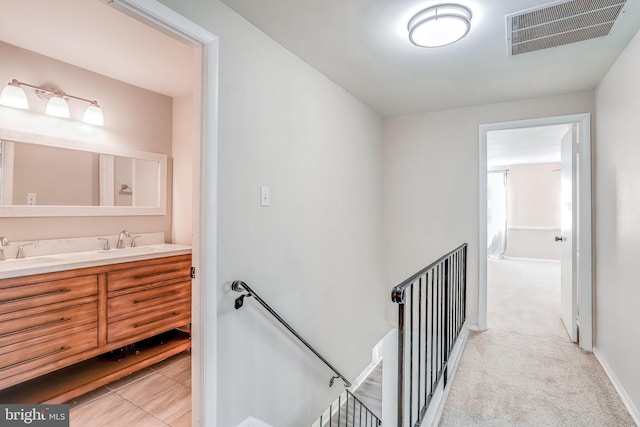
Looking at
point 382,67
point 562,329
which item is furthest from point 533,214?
point 382,67

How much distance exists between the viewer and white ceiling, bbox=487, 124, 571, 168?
4252 millimetres

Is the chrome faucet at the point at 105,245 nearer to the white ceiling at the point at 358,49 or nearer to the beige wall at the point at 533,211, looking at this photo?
the white ceiling at the point at 358,49

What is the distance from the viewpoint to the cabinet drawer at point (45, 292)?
5.78ft

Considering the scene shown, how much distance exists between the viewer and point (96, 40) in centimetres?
210

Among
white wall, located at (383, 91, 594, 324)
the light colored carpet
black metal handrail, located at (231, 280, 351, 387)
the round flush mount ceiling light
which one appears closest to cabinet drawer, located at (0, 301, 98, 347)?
black metal handrail, located at (231, 280, 351, 387)

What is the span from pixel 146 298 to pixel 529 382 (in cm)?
297

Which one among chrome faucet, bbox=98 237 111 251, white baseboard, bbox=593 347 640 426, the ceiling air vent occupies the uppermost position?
the ceiling air vent

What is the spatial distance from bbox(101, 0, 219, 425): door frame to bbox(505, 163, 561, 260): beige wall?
7930mm

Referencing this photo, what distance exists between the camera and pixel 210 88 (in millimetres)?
1524

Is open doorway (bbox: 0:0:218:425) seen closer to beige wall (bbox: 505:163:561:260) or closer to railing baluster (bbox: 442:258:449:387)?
railing baluster (bbox: 442:258:449:387)

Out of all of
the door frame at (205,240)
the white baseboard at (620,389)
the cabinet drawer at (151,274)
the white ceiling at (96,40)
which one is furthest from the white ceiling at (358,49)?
the white baseboard at (620,389)

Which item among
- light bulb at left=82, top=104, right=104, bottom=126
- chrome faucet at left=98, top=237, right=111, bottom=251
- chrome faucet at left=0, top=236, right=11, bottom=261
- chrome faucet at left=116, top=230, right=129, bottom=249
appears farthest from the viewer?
chrome faucet at left=116, top=230, right=129, bottom=249

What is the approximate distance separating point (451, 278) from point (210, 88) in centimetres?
216

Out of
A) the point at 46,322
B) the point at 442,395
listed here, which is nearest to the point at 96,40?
the point at 46,322
